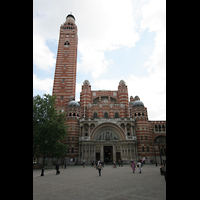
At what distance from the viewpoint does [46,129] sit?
25969 millimetres

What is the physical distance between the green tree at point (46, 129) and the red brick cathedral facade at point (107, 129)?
9626mm

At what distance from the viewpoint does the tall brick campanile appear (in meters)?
47.3

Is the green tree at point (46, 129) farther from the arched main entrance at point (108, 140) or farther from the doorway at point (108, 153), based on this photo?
the doorway at point (108, 153)

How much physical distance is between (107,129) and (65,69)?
26.6 m

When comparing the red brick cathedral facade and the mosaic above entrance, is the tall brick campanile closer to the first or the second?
the red brick cathedral facade

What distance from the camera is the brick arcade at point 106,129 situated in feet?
117

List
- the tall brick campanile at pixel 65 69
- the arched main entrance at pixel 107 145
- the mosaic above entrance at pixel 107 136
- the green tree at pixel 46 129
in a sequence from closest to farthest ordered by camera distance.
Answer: the green tree at pixel 46 129 → the arched main entrance at pixel 107 145 → the mosaic above entrance at pixel 107 136 → the tall brick campanile at pixel 65 69

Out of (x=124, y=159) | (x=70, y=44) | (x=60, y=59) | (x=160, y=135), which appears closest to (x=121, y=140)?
(x=124, y=159)

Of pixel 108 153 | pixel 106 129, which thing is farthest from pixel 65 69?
pixel 108 153

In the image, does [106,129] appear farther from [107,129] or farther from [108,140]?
[108,140]

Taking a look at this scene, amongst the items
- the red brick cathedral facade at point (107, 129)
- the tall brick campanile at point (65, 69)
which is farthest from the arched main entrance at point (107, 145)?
the tall brick campanile at point (65, 69)
